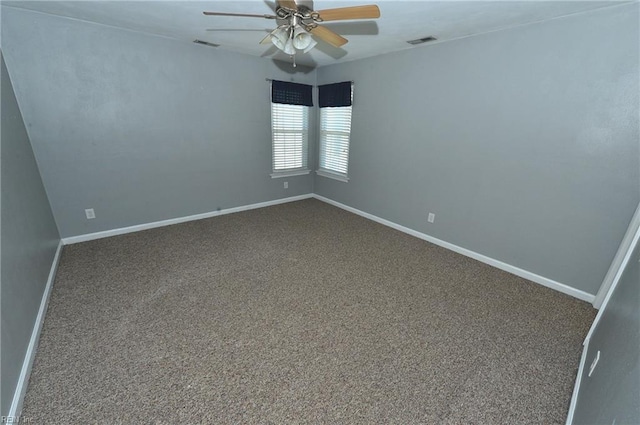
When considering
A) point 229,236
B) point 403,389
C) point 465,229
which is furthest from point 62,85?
point 465,229

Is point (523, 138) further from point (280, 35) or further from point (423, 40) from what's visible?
point (280, 35)

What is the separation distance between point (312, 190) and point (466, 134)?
2.76 metres

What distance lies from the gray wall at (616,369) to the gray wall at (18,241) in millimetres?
2419

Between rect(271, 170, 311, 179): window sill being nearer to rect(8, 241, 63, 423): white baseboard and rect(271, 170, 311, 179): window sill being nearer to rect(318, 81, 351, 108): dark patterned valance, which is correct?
rect(318, 81, 351, 108): dark patterned valance

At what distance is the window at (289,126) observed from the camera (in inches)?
158

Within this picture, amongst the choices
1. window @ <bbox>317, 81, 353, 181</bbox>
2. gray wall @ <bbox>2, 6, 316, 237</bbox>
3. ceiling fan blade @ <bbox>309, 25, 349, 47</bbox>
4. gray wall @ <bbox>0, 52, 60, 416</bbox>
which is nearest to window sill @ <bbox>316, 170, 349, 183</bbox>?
window @ <bbox>317, 81, 353, 181</bbox>

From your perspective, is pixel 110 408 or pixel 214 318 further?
pixel 214 318

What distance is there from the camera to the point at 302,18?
161 cm

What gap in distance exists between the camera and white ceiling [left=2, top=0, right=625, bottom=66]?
1.96 metres

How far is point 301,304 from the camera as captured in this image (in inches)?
84.1

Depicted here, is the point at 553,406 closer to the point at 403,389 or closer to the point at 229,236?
the point at 403,389

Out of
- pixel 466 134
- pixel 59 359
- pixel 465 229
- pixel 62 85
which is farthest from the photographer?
pixel 465 229

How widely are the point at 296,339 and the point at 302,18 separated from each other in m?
2.04

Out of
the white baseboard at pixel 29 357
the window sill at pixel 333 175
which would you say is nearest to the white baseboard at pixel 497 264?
the window sill at pixel 333 175
